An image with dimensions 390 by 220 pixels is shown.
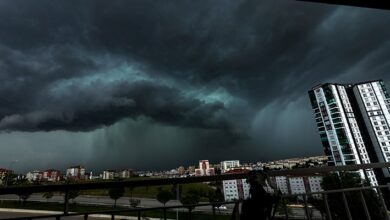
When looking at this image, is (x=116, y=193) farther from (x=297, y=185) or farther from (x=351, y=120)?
(x=351, y=120)

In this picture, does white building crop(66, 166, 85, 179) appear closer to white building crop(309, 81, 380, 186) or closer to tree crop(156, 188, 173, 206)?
tree crop(156, 188, 173, 206)

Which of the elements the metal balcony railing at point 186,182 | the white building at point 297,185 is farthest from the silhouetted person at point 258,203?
the white building at point 297,185

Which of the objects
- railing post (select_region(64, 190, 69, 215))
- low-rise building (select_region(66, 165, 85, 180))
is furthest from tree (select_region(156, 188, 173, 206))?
low-rise building (select_region(66, 165, 85, 180))

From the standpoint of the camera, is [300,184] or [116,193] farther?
[300,184]

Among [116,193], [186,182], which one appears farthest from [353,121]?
[116,193]

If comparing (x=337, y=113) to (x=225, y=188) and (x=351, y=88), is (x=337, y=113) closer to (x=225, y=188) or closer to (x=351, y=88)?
(x=351, y=88)

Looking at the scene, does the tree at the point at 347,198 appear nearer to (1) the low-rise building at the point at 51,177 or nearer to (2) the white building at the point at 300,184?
(2) the white building at the point at 300,184

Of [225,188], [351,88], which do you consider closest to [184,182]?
[225,188]
